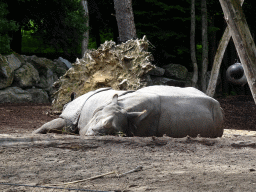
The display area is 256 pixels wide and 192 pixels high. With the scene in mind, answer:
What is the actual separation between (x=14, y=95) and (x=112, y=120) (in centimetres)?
819

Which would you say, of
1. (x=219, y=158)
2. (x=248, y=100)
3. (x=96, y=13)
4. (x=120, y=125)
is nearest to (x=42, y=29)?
(x=96, y=13)

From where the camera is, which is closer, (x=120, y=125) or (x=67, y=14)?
(x=120, y=125)

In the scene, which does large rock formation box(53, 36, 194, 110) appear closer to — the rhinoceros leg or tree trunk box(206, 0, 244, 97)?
the rhinoceros leg

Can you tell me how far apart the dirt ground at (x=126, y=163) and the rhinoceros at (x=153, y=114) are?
1.24ft

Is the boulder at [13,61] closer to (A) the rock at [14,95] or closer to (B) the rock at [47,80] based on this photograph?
(A) the rock at [14,95]

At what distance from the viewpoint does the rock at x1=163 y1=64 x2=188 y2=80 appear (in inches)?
→ 581

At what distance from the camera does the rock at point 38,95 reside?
11.9 meters

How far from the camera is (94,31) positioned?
1883cm

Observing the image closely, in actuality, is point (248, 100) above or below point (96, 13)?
below

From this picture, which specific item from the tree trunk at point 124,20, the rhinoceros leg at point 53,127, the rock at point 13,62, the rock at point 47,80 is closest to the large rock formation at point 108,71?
the rock at point 13,62

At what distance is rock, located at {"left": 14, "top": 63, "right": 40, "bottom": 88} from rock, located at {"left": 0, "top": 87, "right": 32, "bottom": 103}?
27 centimetres

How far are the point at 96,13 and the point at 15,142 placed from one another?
13.7 m

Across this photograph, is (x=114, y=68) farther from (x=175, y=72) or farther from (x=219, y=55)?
(x=175, y=72)

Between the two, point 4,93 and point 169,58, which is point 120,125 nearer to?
point 4,93
